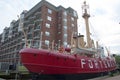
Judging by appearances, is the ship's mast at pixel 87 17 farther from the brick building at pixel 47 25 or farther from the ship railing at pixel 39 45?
the brick building at pixel 47 25

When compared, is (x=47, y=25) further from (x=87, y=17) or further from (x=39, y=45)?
(x=39, y=45)

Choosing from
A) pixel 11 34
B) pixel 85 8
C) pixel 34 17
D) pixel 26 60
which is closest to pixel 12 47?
pixel 11 34

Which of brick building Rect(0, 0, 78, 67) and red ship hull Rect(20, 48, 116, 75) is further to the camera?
brick building Rect(0, 0, 78, 67)

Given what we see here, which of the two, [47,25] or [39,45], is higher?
[47,25]

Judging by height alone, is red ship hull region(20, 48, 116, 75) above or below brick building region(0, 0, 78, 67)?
below

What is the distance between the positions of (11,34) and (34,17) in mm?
23088

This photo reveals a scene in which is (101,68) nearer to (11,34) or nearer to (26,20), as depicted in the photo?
(26,20)

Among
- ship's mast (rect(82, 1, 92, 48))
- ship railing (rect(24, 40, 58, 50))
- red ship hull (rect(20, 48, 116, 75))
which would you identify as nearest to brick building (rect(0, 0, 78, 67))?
ship railing (rect(24, 40, 58, 50))

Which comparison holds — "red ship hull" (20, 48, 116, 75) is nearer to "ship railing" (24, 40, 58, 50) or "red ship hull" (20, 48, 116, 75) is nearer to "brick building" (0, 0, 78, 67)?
"ship railing" (24, 40, 58, 50)

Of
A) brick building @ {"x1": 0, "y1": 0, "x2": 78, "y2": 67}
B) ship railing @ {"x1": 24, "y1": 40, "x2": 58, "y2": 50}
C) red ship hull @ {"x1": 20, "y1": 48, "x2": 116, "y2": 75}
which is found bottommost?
red ship hull @ {"x1": 20, "y1": 48, "x2": 116, "y2": 75}

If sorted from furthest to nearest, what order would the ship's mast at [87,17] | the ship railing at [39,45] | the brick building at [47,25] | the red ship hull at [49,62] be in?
the brick building at [47,25]
the ship's mast at [87,17]
the ship railing at [39,45]
the red ship hull at [49,62]

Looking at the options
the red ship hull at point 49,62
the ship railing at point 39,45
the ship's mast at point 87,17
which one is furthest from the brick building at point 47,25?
the red ship hull at point 49,62

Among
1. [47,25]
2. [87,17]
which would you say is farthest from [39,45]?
[47,25]

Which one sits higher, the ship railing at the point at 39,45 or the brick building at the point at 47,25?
the brick building at the point at 47,25
